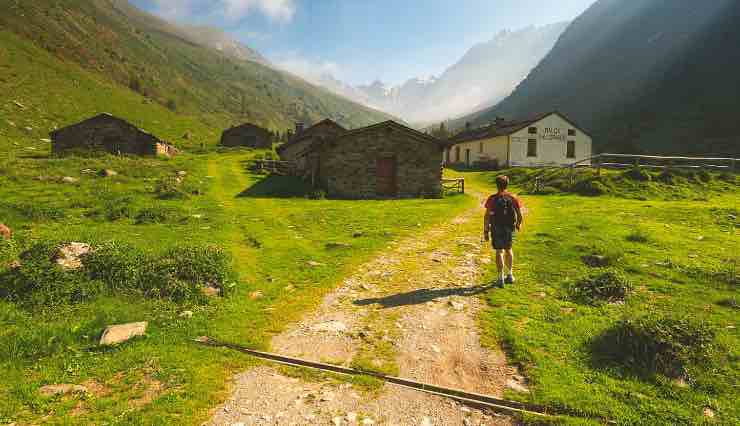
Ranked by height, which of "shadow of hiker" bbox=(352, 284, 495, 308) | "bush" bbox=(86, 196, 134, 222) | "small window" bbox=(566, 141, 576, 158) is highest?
"small window" bbox=(566, 141, 576, 158)

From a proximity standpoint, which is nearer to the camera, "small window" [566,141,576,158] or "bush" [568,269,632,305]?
"bush" [568,269,632,305]

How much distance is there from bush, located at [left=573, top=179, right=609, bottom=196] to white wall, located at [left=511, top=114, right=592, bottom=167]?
1975cm

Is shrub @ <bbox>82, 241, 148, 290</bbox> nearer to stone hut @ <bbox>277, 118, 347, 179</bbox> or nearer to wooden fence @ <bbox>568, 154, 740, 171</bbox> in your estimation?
stone hut @ <bbox>277, 118, 347, 179</bbox>

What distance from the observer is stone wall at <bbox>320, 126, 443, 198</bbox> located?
974 inches

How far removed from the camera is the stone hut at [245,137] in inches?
2518

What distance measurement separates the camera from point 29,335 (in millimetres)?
5320

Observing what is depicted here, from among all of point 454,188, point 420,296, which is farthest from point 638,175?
point 420,296

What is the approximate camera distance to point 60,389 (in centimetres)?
440

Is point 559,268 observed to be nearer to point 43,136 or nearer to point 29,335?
point 29,335

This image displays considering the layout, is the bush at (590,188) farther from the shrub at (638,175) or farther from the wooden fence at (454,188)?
the wooden fence at (454,188)

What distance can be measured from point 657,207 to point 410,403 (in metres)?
18.1

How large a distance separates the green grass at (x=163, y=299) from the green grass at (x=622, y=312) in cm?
264

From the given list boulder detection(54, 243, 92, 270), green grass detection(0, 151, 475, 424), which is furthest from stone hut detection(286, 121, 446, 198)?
boulder detection(54, 243, 92, 270)

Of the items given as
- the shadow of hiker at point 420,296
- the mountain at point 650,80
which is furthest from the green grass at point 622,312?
the mountain at point 650,80
